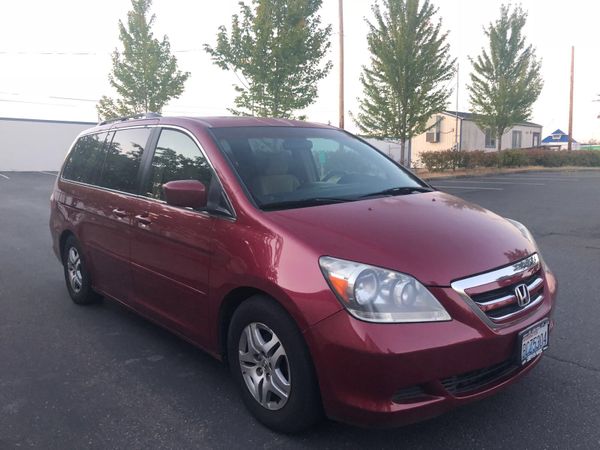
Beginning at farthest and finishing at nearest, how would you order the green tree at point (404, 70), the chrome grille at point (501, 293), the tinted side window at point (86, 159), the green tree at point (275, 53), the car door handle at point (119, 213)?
the green tree at point (404, 70) → the green tree at point (275, 53) → the tinted side window at point (86, 159) → the car door handle at point (119, 213) → the chrome grille at point (501, 293)

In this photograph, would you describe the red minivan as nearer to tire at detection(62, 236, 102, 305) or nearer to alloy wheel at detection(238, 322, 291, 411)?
alloy wheel at detection(238, 322, 291, 411)

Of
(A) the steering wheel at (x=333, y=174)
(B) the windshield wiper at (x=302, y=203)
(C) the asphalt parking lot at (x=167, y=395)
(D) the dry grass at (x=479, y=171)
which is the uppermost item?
(A) the steering wheel at (x=333, y=174)

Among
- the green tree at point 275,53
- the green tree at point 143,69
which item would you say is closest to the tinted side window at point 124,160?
the green tree at point 275,53

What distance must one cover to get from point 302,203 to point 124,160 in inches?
75.6

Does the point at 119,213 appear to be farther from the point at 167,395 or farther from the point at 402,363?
the point at 402,363

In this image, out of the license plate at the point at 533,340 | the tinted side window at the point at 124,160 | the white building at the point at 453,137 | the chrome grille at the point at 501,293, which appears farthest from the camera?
the white building at the point at 453,137

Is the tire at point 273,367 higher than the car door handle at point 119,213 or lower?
lower

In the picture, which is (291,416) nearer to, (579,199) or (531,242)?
(531,242)

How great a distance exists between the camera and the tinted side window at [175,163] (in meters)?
3.54

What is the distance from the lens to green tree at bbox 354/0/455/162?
2181 centimetres

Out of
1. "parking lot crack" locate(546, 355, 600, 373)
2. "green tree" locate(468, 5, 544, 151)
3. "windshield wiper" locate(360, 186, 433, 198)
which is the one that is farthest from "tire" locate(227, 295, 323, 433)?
"green tree" locate(468, 5, 544, 151)

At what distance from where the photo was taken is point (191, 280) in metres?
3.37

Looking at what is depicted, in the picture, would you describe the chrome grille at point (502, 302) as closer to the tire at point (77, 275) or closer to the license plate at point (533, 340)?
the license plate at point (533, 340)

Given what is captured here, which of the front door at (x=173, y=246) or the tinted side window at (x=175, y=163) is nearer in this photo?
the front door at (x=173, y=246)
